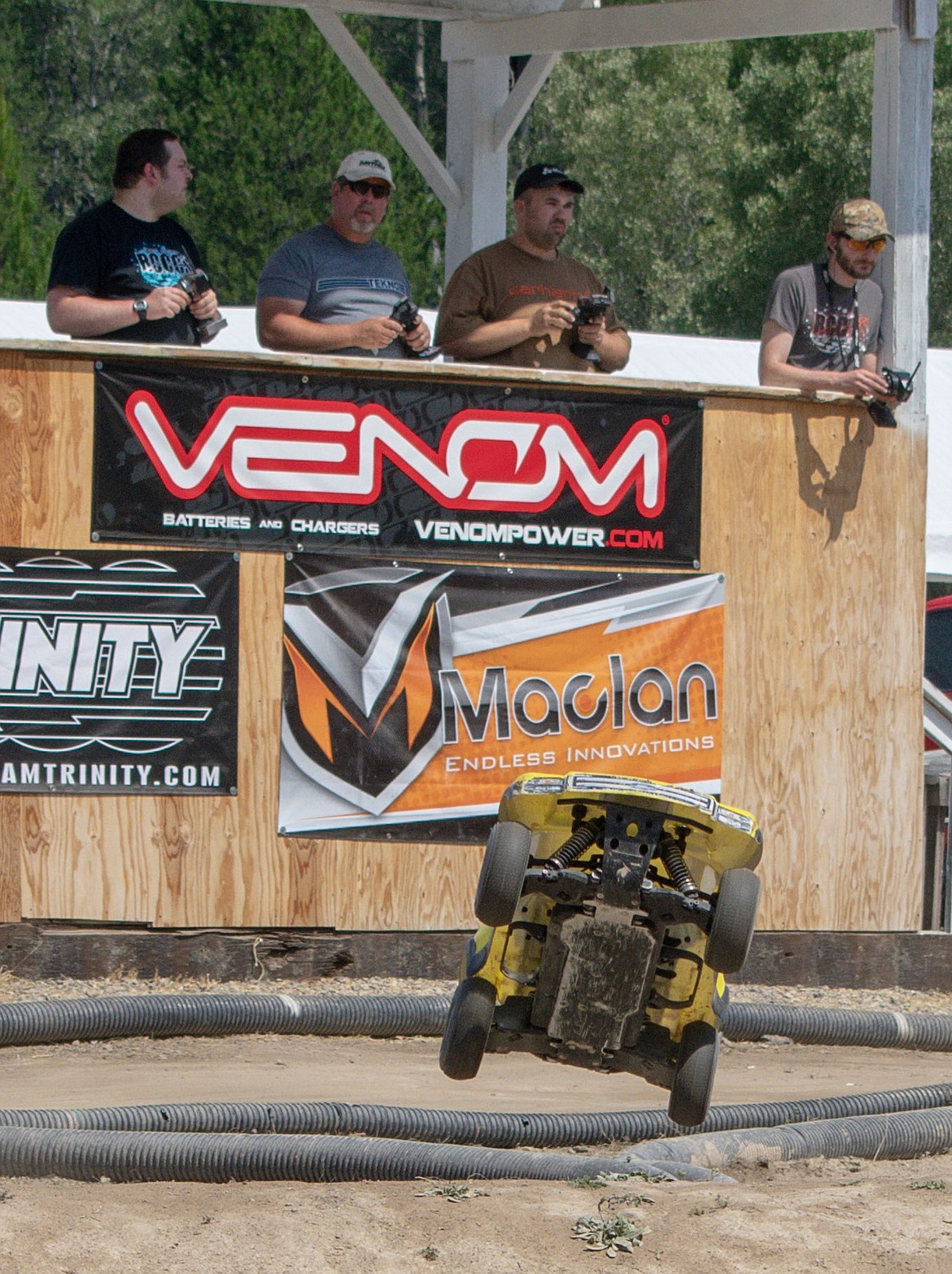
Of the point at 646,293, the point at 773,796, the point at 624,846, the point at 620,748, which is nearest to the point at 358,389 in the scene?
the point at 620,748

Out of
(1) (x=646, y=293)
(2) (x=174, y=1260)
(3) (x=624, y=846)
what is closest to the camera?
(2) (x=174, y=1260)

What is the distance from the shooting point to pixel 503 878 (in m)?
5.07

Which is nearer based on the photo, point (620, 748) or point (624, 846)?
point (624, 846)

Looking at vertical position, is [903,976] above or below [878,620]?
below

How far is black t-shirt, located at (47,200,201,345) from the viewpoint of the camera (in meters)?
8.23

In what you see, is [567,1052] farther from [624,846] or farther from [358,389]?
[358,389]

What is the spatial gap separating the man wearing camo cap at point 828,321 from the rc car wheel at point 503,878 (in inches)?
179

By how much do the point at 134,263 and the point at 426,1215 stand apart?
15.9 ft

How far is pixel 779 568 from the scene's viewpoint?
9016mm

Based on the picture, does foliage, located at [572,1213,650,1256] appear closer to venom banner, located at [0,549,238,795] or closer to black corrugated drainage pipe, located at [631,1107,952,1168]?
black corrugated drainage pipe, located at [631,1107,952,1168]

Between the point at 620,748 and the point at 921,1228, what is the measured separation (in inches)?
143

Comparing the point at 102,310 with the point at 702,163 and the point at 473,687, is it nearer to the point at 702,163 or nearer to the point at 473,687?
the point at 473,687

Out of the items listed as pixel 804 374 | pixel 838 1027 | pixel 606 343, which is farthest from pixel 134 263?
pixel 838 1027

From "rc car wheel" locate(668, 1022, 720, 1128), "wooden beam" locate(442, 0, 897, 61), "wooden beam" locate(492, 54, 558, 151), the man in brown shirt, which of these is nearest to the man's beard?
the man in brown shirt
